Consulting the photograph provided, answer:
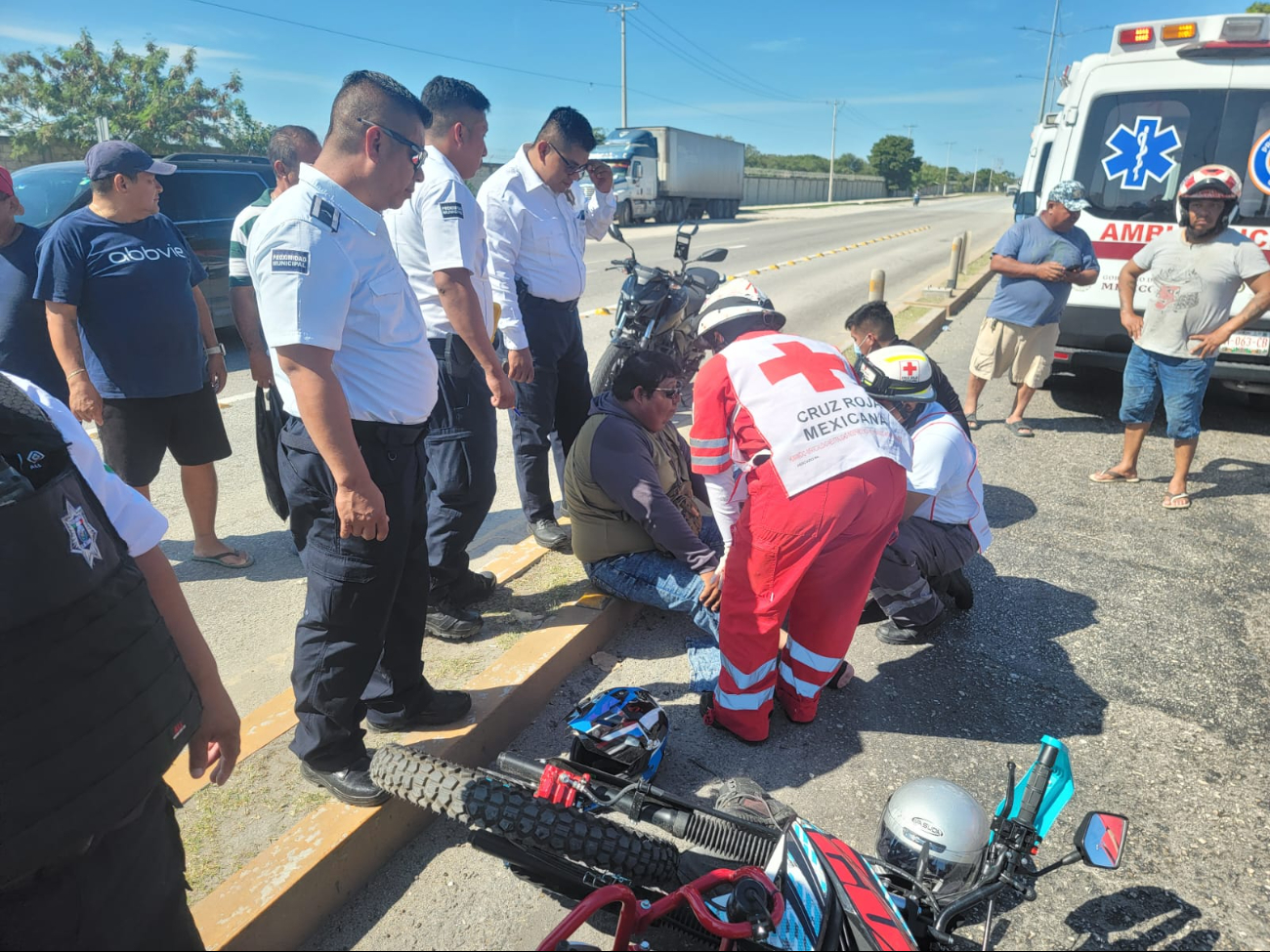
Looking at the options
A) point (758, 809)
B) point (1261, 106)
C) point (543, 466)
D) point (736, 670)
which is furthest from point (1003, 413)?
point (758, 809)

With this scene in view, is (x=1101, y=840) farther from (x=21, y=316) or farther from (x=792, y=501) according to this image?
(x=21, y=316)

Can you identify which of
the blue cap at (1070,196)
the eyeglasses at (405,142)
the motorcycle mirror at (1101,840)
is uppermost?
the eyeglasses at (405,142)

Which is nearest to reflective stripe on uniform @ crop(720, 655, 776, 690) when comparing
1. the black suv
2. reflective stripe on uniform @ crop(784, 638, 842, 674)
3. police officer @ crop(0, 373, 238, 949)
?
reflective stripe on uniform @ crop(784, 638, 842, 674)

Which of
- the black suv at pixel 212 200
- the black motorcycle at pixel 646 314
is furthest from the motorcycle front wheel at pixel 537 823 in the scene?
the black suv at pixel 212 200

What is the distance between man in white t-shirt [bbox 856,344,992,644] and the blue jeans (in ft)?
2.51

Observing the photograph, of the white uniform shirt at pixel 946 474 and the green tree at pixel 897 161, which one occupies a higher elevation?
the green tree at pixel 897 161

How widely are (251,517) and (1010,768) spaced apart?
13.5 feet

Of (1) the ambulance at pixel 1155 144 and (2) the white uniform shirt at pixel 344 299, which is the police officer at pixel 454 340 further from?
(1) the ambulance at pixel 1155 144

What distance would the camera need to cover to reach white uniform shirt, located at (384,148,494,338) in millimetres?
2998

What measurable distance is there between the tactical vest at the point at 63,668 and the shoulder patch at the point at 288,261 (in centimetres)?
80

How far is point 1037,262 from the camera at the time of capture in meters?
5.90

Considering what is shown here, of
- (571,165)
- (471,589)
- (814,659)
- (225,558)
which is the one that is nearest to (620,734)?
(814,659)

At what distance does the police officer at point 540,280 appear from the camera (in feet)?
12.4

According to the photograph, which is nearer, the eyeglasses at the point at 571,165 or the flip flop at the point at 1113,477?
the eyeglasses at the point at 571,165
